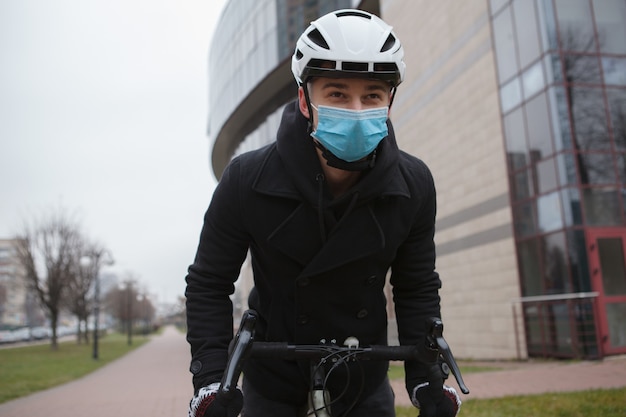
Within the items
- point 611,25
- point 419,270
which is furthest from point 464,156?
point 419,270

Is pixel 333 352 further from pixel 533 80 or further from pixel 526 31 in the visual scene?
pixel 526 31

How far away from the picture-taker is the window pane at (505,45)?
14.8 metres

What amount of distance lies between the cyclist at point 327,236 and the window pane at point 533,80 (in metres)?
12.8

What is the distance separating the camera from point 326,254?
2.05 metres

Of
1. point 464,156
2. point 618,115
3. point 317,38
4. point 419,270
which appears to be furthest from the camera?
point 464,156

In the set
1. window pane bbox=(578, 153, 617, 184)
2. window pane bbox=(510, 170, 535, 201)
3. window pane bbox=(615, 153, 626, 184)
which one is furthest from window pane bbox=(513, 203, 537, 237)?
window pane bbox=(615, 153, 626, 184)

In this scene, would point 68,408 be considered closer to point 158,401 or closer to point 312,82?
point 158,401

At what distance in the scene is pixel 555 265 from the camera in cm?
1328

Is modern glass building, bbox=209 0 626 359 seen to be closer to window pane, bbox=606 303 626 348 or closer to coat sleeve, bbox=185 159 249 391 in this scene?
window pane, bbox=606 303 626 348

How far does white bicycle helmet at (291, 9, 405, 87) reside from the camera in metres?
1.93

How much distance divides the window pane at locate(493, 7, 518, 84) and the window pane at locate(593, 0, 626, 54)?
79.5 inches

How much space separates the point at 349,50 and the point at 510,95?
14.0m

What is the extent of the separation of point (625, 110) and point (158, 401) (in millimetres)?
12334

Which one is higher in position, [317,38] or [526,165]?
[526,165]
